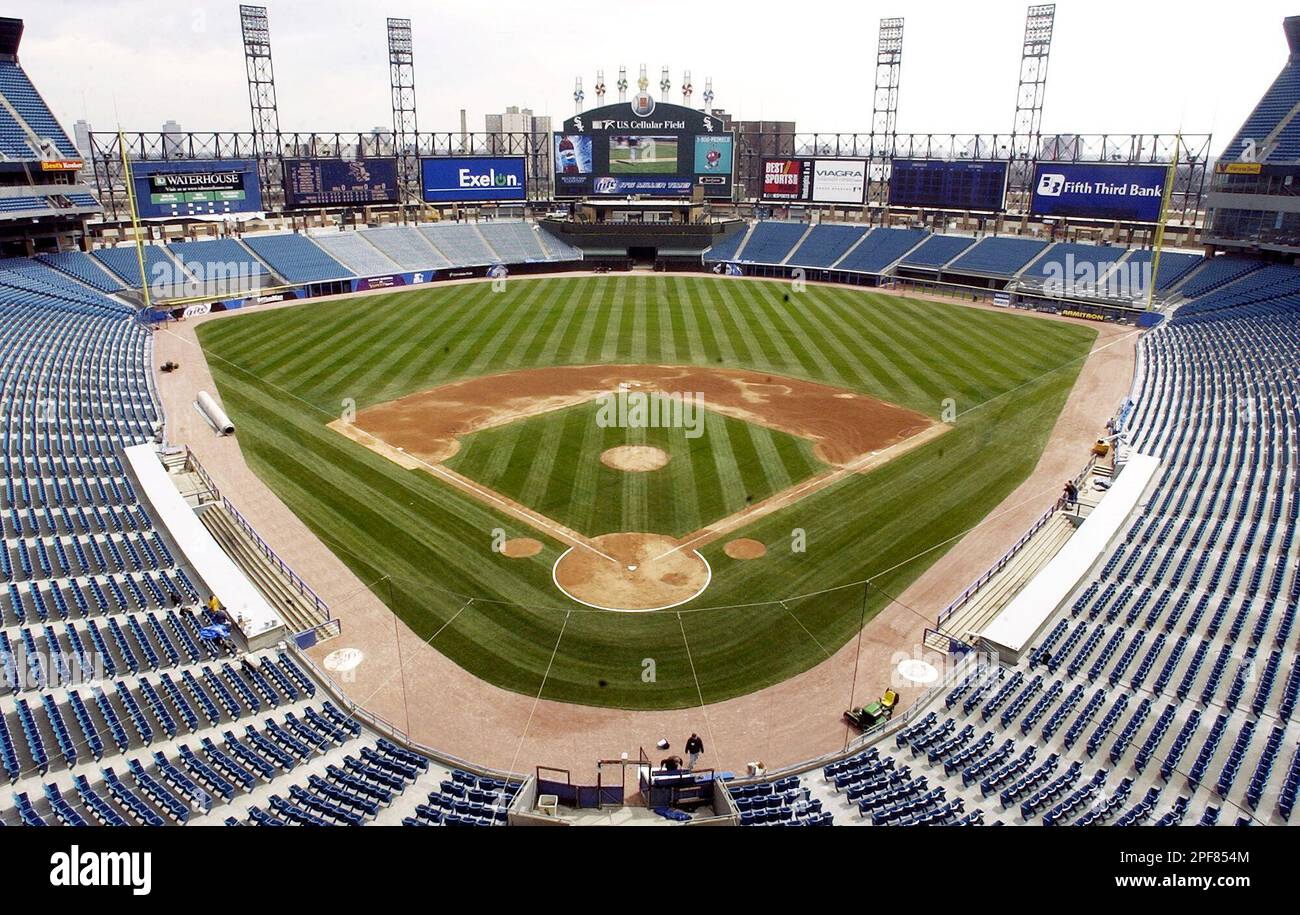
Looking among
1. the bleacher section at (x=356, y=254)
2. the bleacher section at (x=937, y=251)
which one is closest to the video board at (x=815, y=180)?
the bleacher section at (x=937, y=251)

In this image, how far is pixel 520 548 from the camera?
1183 inches

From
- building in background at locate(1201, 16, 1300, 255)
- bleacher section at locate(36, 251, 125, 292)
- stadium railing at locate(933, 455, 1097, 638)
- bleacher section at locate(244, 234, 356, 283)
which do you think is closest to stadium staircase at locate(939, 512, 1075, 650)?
stadium railing at locate(933, 455, 1097, 638)

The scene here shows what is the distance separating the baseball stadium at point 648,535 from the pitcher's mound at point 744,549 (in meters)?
0.14

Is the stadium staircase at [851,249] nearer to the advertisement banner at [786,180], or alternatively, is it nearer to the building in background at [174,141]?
the advertisement banner at [786,180]

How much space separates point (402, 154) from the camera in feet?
312

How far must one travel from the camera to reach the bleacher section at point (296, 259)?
3022 inches

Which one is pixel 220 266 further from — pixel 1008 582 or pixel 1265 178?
pixel 1265 178

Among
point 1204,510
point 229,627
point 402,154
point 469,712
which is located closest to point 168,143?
point 402,154

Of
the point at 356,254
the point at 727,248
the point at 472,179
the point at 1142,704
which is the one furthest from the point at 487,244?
the point at 1142,704
